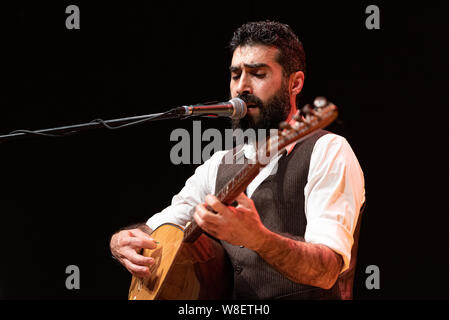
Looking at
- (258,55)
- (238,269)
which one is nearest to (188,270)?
(238,269)

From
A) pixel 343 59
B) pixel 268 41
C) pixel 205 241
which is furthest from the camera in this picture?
pixel 343 59

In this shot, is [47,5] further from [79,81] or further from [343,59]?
[343,59]

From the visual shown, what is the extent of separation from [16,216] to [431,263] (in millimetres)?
2994

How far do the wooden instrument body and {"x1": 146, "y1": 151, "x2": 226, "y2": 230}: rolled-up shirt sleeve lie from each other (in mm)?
430

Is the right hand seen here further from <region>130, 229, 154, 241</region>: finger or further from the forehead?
the forehead

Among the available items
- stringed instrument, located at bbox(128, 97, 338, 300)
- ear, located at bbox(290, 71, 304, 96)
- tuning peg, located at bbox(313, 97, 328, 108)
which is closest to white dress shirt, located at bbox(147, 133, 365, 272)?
stringed instrument, located at bbox(128, 97, 338, 300)

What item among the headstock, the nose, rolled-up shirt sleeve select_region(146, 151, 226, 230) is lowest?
rolled-up shirt sleeve select_region(146, 151, 226, 230)

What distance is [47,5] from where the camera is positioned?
3184mm

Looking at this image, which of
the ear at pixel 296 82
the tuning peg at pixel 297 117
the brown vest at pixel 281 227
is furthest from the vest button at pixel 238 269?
the ear at pixel 296 82

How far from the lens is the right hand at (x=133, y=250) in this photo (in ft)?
6.16

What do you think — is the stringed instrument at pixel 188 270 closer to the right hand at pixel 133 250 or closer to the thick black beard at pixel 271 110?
the right hand at pixel 133 250

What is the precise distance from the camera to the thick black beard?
1967 mm

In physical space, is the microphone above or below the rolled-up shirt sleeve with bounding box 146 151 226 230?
above

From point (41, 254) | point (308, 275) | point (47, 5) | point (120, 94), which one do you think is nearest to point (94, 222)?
point (41, 254)
